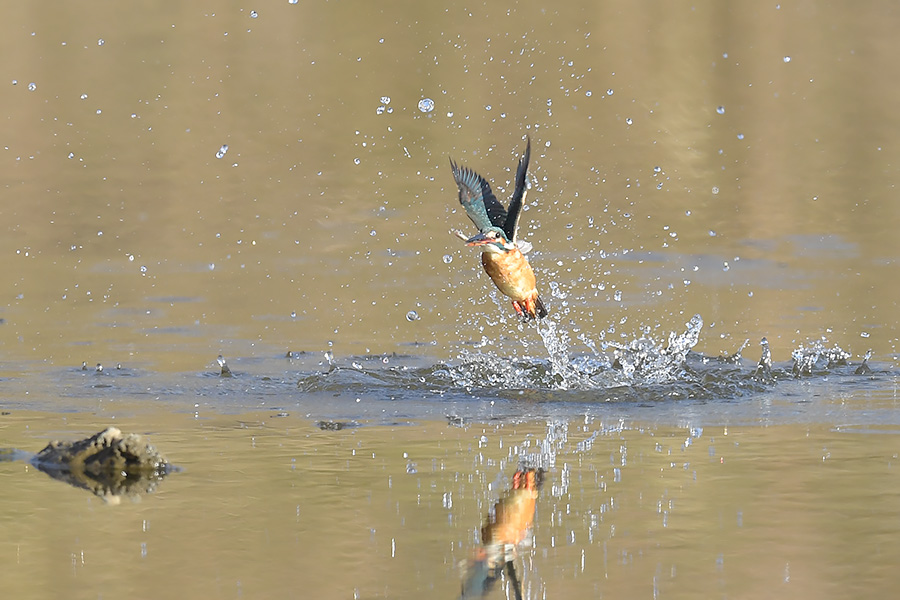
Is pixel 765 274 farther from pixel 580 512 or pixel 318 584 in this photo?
pixel 318 584

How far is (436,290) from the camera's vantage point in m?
9.62

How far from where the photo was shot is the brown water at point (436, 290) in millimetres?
4719

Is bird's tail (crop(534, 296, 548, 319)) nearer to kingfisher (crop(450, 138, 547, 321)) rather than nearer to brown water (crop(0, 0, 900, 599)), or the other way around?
kingfisher (crop(450, 138, 547, 321))

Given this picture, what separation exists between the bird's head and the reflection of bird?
110cm

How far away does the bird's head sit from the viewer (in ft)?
20.6

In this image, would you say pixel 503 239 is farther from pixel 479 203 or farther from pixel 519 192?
pixel 479 203

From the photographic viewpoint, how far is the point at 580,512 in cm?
495

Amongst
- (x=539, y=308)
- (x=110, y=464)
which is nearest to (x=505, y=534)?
(x=110, y=464)

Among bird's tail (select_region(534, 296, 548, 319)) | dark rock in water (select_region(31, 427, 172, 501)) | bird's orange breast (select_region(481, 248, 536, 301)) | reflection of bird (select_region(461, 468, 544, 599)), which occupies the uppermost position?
bird's orange breast (select_region(481, 248, 536, 301))

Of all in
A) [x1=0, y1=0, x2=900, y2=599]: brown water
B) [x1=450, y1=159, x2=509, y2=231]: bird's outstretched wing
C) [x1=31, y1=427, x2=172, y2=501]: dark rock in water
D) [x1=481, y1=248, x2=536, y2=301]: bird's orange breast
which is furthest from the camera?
[x1=450, y1=159, x2=509, y2=231]: bird's outstretched wing

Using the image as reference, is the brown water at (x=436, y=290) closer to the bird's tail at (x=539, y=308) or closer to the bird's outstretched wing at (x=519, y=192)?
the bird's tail at (x=539, y=308)

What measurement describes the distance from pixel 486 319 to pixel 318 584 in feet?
15.7

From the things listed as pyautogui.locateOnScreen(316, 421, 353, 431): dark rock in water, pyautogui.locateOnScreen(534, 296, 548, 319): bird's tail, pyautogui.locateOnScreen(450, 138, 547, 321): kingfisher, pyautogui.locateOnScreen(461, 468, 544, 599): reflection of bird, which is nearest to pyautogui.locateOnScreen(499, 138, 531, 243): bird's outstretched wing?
pyautogui.locateOnScreen(450, 138, 547, 321): kingfisher

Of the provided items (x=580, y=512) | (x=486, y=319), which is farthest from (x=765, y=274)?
(x=580, y=512)
